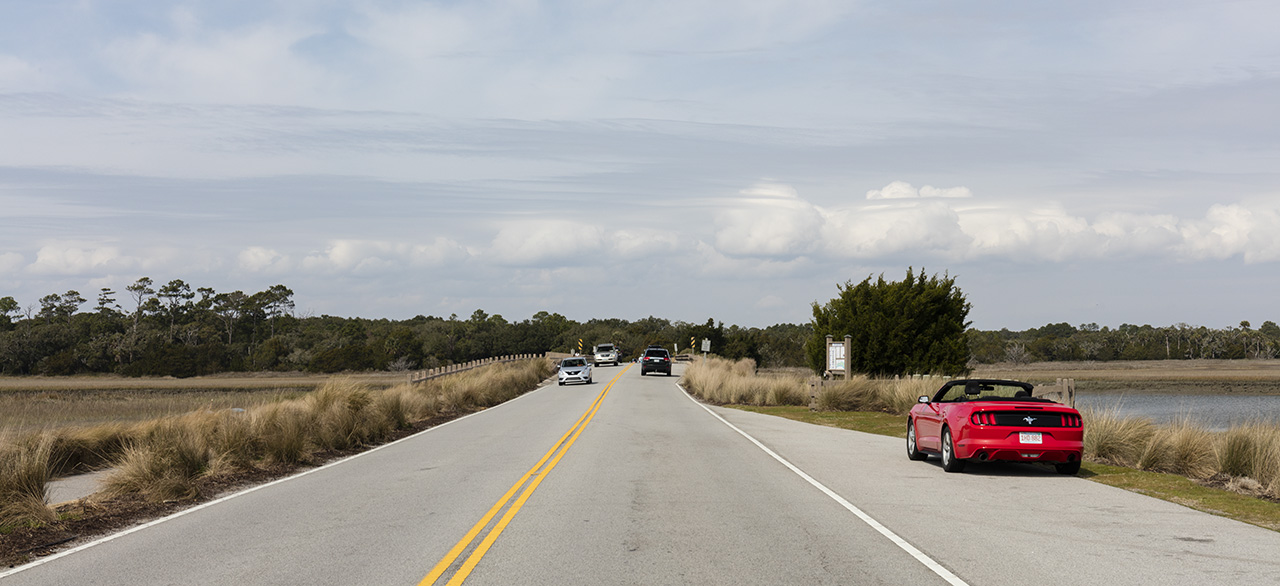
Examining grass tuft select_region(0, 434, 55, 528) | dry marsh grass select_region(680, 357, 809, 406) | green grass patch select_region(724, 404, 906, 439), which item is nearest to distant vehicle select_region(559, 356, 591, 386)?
dry marsh grass select_region(680, 357, 809, 406)

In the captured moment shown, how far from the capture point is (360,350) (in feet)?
339

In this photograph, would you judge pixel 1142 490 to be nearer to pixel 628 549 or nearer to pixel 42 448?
pixel 628 549

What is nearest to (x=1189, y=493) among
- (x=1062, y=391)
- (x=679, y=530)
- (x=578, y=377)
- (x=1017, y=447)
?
(x=1017, y=447)

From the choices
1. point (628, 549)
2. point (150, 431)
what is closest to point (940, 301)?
point (150, 431)


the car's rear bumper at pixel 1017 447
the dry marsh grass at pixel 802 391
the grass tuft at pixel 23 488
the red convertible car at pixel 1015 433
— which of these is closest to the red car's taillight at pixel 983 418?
the red convertible car at pixel 1015 433

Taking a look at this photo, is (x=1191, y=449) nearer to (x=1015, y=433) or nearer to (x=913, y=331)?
(x=1015, y=433)

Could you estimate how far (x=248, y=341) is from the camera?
134 metres

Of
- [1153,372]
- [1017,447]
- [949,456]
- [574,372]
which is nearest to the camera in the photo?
[1017,447]

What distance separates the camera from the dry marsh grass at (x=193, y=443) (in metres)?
11.1

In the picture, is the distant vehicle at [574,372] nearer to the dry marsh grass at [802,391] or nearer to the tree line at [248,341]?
the dry marsh grass at [802,391]

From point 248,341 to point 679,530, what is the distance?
136539mm

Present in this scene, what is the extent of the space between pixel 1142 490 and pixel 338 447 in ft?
46.7

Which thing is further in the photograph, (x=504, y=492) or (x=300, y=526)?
(x=504, y=492)

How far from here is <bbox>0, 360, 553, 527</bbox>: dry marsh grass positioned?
1112 centimetres
